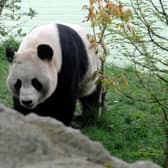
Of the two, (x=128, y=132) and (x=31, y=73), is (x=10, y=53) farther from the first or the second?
(x=128, y=132)

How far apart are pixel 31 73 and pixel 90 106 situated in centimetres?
143

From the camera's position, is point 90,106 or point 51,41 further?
point 90,106

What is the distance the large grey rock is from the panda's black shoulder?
3.66 meters

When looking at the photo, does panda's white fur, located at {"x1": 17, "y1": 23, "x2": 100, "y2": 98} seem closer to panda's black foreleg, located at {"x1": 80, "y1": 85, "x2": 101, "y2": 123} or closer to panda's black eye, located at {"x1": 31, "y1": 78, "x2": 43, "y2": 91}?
panda's black eye, located at {"x1": 31, "y1": 78, "x2": 43, "y2": 91}

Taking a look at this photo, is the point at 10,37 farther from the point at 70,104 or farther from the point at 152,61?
the point at 152,61

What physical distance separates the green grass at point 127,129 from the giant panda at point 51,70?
1.36 ft

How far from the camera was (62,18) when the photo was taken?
11.8 metres

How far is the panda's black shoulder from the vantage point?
569 cm

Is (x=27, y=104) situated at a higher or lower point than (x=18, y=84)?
lower

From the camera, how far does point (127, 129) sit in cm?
643

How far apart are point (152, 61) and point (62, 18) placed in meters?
7.71

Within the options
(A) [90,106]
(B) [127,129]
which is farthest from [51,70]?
(B) [127,129]

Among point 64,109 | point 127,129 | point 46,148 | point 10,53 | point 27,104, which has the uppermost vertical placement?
point 46,148

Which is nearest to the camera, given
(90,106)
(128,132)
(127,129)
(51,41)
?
(51,41)
